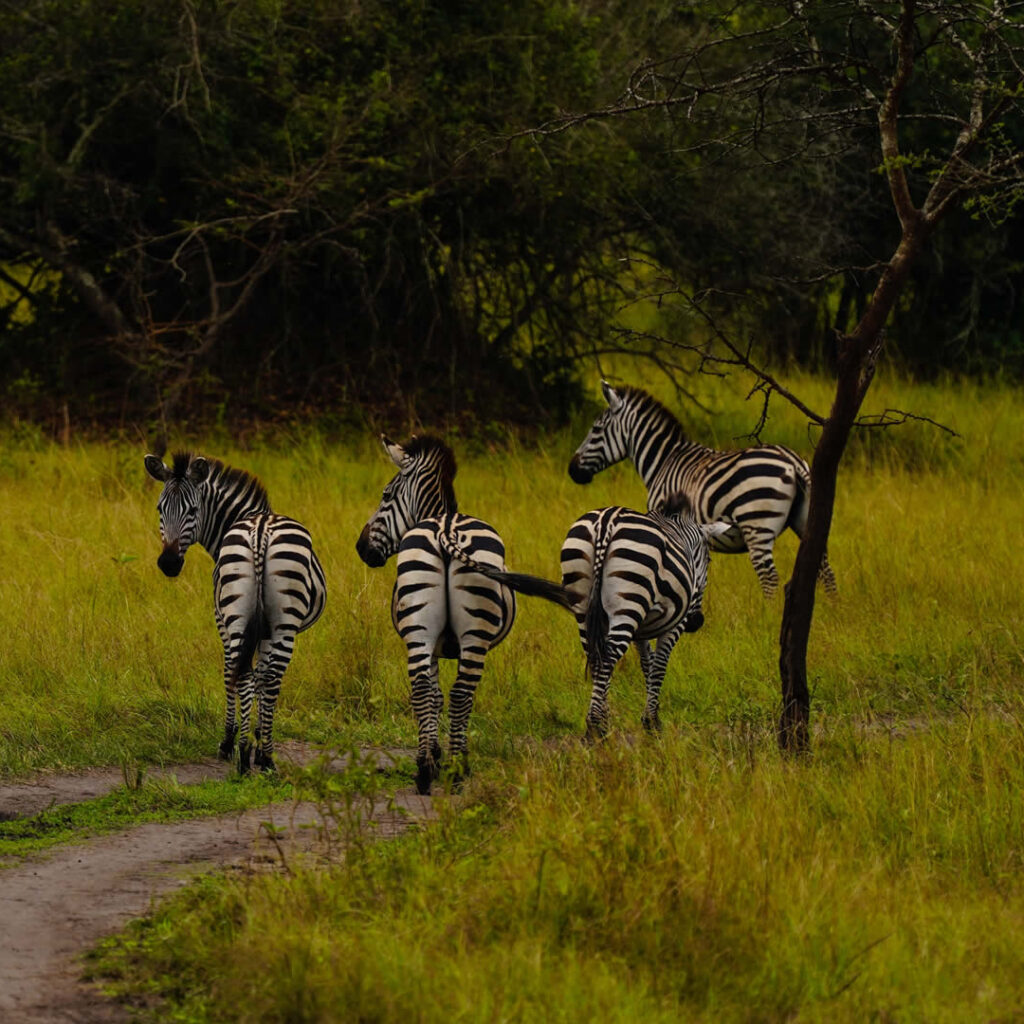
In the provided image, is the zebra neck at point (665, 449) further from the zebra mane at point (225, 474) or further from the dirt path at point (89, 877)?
the dirt path at point (89, 877)

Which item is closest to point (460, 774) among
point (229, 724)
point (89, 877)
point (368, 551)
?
point (229, 724)

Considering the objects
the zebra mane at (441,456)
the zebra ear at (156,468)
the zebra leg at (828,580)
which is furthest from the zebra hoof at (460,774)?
the zebra leg at (828,580)

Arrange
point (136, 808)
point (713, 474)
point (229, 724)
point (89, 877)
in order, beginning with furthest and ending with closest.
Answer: point (713, 474) → point (229, 724) → point (136, 808) → point (89, 877)

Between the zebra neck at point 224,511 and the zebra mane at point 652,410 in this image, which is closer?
the zebra neck at point 224,511

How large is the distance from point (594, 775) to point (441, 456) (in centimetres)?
245

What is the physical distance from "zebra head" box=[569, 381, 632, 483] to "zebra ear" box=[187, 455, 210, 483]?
3.84 metres

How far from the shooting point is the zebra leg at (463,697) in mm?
7469

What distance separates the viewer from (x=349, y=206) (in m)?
15.9

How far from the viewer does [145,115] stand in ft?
52.6

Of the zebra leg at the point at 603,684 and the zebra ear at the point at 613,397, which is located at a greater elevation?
the zebra ear at the point at 613,397

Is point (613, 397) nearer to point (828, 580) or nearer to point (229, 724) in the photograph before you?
point (828, 580)

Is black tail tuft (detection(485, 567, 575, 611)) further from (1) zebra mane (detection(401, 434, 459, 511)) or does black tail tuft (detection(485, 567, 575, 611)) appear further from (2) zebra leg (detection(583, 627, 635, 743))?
(1) zebra mane (detection(401, 434, 459, 511))

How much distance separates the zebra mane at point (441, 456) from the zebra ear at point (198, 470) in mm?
1006

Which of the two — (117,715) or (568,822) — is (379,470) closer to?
(117,715)
